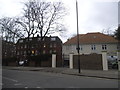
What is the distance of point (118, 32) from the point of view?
35.4m

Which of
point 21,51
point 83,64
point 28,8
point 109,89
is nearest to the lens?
point 109,89

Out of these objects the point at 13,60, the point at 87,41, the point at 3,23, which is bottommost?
the point at 13,60

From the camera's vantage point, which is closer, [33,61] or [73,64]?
[73,64]

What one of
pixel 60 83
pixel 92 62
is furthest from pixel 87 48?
pixel 60 83

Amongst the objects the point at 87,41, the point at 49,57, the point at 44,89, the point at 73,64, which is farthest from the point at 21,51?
the point at 44,89

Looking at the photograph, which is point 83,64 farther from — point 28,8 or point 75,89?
point 28,8

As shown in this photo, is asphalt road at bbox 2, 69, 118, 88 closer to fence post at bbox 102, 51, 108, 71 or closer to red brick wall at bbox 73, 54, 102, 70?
fence post at bbox 102, 51, 108, 71

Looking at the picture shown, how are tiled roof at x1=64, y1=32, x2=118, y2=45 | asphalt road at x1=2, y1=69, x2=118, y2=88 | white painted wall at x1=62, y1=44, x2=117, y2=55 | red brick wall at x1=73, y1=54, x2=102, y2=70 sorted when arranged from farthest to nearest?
1. tiled roof at x1=64, y1=32, x2=118, y2=45
2. white painted wall at x1=62, y1=44, x2=117, y2=55
3. red brick wall at x1=73, y1=54, x2=102, y2=70
4. asphalt road at x1=2, y1=69, x2=118, y2=88

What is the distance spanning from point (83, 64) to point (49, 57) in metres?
8.55

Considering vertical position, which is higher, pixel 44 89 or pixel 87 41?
pixel 87 41

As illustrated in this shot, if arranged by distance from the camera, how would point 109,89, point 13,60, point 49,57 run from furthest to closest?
1. point 13,60
2. point 49,57
3. point 109,89

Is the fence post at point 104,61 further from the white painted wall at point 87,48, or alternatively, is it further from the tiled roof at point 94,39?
the tiled roof at point 94,39

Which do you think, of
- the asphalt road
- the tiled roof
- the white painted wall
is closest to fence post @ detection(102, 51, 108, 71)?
the asphalt road

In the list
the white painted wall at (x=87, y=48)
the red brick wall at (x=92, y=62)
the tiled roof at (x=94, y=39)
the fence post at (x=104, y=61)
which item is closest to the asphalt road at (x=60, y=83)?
the fence post at (x=104, y=61)
